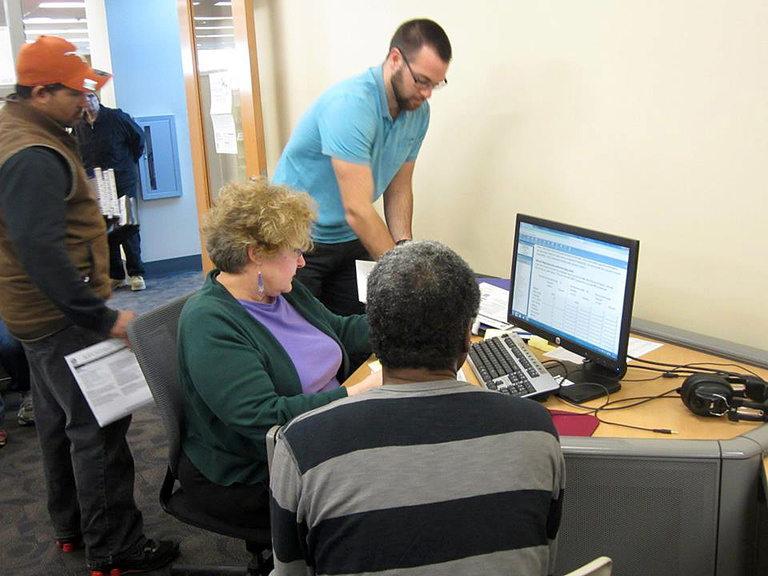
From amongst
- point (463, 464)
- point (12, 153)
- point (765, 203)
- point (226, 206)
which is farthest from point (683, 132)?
point (12, 153)

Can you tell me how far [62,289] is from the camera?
1.82 m

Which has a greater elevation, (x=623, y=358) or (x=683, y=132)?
(x=683, y=132)

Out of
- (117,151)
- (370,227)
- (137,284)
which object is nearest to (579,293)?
(370,227)

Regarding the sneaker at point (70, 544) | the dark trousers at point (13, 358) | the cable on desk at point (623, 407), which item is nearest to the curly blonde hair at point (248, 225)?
the cable on desk at point (623, 407)

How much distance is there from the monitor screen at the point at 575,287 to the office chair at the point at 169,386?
0.88 metres

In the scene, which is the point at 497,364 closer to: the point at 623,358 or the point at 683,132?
the point at 623,358

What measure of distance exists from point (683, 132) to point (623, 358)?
0.82 meters

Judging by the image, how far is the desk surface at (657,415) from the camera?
1.47m

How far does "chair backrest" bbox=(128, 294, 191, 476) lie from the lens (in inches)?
64.5

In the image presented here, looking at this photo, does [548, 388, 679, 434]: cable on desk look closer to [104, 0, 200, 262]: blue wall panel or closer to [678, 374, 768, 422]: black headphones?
[678, 374, 768, 422]: black headphones

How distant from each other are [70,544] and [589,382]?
5.73 feet

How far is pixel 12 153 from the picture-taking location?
1782 millimetres

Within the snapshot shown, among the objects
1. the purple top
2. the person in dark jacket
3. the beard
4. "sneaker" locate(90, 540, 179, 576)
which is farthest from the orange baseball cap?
the person in dark jacket

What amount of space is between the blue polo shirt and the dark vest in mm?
709
